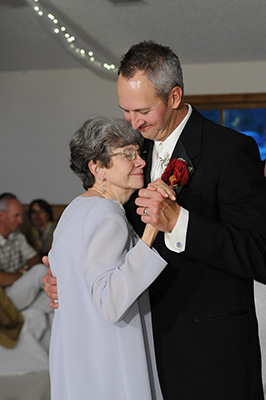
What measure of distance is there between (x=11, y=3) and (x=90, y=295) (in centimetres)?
516

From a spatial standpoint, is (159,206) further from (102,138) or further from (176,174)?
(102,138)

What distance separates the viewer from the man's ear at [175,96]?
1740mm

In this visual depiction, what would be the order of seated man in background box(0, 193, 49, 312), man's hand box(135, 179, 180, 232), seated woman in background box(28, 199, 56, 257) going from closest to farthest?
man's hand box(135, 179, 180, 232) → seated man in background box(0, 193, 49, 312) → seated woman in background box(28, 199, 56, 257)

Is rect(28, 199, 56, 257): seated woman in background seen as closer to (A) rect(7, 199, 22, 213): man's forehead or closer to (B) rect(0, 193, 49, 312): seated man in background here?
(B) rect(0, 193, 49, 312): seated man in background

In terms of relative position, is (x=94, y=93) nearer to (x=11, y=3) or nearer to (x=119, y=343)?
(x=11, y=3)

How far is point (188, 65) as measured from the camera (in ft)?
27.1

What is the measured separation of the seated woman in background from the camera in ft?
23.5

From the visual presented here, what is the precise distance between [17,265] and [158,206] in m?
4.63

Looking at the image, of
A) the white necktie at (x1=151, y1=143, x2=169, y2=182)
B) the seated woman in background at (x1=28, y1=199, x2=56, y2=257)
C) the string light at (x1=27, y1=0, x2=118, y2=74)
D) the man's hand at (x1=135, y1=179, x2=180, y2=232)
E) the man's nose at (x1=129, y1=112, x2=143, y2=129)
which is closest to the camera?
the man's hand at (x1=135, y1=179, x2=180, y2=232)

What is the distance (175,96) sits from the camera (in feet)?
5.74

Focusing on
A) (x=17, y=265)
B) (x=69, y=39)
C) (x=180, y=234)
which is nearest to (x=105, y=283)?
(x=180, y=234)

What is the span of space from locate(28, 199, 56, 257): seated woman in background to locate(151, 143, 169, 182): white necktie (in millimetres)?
5354

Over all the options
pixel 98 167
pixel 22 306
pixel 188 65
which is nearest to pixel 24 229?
pixel 22 306

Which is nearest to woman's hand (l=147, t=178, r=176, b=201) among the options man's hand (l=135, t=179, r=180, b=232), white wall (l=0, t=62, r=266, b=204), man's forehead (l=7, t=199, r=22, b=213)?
man's hand (l=135, t=179, r=180, b=232)
